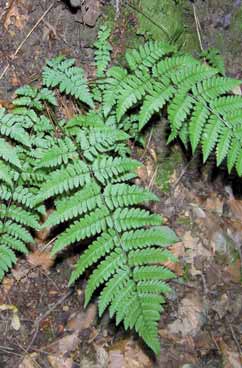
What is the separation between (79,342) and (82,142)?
1.89 metres

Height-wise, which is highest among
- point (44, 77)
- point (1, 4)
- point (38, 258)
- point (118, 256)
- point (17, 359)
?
point (1, 4)

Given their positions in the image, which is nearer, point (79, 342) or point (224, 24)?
point (79, 342)

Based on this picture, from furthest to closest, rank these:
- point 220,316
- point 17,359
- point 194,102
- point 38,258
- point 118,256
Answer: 1. point 220,316
2. point 38,258
3. point 17,359
4. point 194,102
5. point 118,256

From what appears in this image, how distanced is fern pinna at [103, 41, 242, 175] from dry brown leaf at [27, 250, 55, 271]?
4.92 feet

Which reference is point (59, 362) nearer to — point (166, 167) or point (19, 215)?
point (19, 215)

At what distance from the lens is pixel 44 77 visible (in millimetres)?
4031

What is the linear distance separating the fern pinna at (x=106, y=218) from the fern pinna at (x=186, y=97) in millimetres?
316

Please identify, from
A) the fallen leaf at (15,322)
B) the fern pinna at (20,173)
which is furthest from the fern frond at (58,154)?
the fallen leaf at (15,322)

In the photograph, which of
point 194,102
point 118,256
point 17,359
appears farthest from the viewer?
point 17,359

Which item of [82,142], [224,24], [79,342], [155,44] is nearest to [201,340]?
A: [79,342]

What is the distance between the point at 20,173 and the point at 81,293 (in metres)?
1.33

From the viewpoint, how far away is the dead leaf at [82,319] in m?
4.29

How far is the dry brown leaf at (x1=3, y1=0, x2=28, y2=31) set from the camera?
4.17 m

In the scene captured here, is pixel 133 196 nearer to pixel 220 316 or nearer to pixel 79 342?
pixel 79 342
